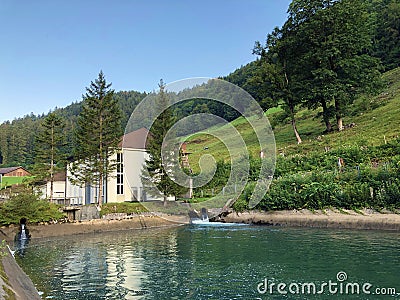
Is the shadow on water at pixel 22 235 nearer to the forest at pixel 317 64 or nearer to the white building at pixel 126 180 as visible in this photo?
the white building at pixel 126 180

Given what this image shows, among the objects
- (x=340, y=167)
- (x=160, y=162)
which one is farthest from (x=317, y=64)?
(x=160, y=162)

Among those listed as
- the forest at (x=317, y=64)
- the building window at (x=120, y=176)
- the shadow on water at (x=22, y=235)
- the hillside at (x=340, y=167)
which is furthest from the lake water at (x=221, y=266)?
the forest at (x=317, y=64)

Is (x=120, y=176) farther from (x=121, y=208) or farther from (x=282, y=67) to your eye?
(x=282, y=67)

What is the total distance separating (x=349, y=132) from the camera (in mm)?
41812

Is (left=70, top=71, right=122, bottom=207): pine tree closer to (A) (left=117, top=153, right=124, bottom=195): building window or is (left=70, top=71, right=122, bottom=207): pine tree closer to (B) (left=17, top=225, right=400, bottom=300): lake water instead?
(A) (left=117, top=153, right=124, bottom=195): building window

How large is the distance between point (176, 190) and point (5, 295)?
1195 inches

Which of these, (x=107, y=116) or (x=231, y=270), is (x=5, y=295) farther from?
(x=107, y=116)

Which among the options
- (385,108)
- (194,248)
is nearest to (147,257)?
(194,248)

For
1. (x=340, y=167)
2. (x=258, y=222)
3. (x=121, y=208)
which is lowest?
(x=258, y=222)

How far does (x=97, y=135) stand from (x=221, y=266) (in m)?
25.0

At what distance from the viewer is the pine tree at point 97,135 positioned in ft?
118

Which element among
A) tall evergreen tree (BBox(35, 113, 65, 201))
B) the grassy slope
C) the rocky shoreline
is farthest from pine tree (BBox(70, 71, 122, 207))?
the grassy slope

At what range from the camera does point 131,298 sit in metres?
10.7

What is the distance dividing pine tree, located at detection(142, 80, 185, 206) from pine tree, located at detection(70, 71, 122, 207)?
3447 millimetres
